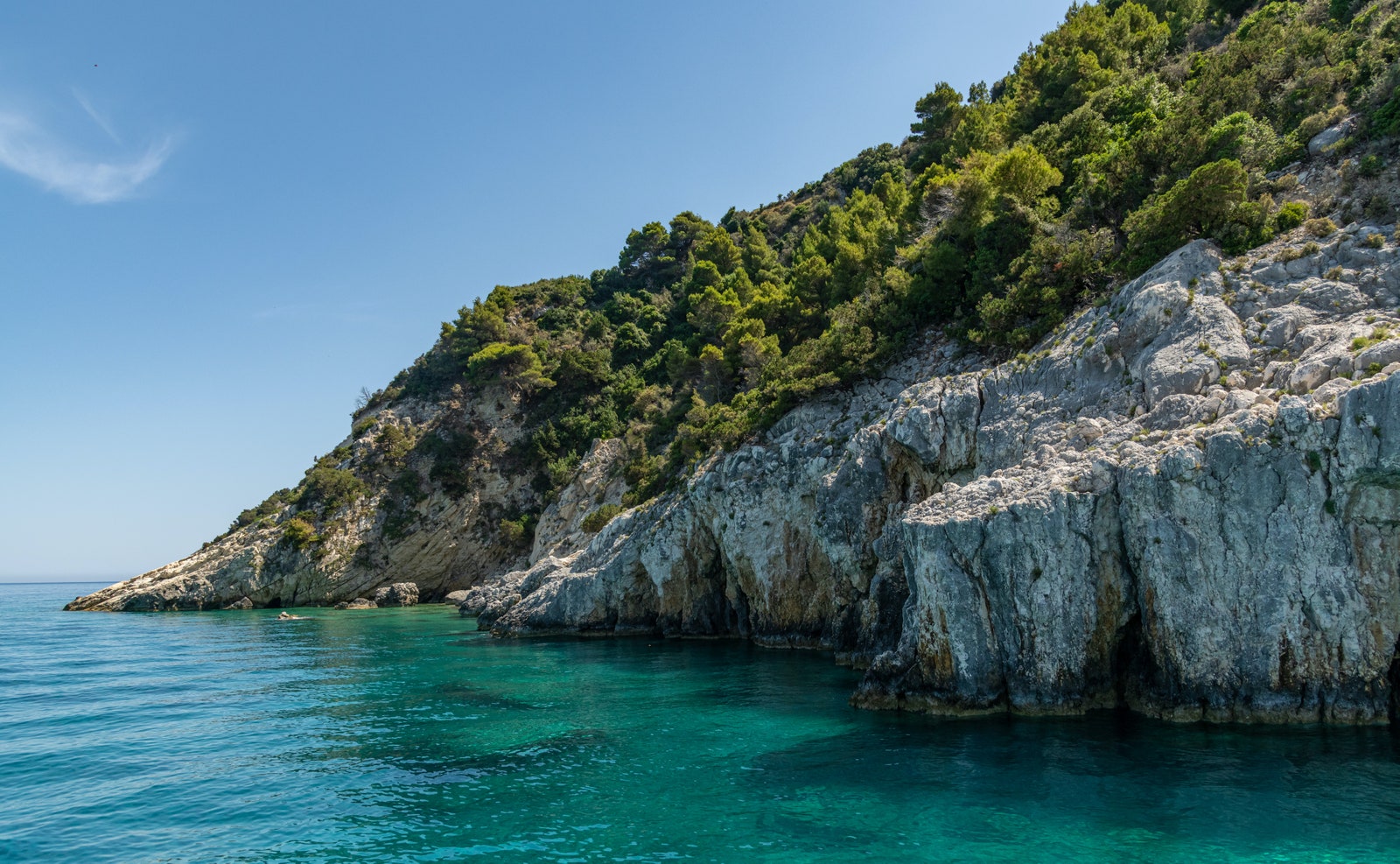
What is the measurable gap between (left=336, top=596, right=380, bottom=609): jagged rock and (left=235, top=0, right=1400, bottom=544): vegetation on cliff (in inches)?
251

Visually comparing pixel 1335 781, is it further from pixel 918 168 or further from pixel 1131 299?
pixel 918 168

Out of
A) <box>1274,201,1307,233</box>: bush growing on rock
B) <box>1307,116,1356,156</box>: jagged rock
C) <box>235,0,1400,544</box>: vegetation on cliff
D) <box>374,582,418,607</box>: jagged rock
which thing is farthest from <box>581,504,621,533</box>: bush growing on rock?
<box>1307,116,1356,156</box>: jagged rock

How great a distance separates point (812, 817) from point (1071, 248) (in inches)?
871

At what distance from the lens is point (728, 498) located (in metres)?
34.0

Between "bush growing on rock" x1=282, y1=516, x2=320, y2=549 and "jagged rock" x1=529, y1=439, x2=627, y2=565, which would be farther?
"bush growing on rock" x1=282, y1=516, x2=320, y2=549

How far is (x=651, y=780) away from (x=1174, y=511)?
520 inches

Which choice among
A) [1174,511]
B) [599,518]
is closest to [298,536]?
[599,518]

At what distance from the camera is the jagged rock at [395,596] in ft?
204

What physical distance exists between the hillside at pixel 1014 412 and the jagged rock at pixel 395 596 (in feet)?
4.26

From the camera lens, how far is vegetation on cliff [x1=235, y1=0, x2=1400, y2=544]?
25203mm

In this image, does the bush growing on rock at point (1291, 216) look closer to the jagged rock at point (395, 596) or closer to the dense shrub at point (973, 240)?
the dense shrub at point (973, 240)

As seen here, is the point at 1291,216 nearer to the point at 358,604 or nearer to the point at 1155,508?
the point at 1155,508

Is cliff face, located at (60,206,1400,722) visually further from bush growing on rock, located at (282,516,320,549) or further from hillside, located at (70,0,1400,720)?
bush growing on rock, located at (282,516,320,549)

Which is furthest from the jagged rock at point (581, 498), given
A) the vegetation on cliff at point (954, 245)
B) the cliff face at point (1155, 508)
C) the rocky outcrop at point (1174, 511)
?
the rocky outcrop at point (1174, 511)
